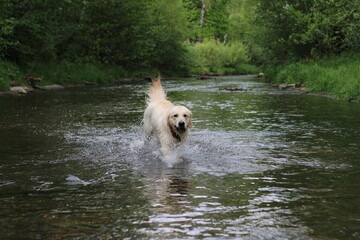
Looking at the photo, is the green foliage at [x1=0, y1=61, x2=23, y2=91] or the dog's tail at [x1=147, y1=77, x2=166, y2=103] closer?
the dog's tail at [x1=147, y1=77, x2=166, y2=103]

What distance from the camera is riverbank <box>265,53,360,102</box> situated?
58.6ft

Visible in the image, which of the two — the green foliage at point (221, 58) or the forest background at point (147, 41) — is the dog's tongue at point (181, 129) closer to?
the forest background at point (147, 41)

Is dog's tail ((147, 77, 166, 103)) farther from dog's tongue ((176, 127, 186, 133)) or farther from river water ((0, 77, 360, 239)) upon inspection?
dog's tongue ((176, 127, 186, 133))

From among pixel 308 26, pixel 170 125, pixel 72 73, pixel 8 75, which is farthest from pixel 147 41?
pixel 170 125

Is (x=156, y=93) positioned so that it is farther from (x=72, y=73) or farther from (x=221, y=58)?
(x=221, y=58)

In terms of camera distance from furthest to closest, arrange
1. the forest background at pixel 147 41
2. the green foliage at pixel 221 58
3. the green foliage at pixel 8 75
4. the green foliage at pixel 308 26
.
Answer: the green foliage at pixel 221 58
the green foliage at pixel 308 26
the forest background at pixel 147 41
the green foliage at pixel 8 75

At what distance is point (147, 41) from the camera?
40.8 meters

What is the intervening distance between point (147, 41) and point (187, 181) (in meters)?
35.6

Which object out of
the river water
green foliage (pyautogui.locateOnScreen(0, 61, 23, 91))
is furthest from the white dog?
green foliage (pyautogui.locateOnScreen(0, 61, 23, 91))

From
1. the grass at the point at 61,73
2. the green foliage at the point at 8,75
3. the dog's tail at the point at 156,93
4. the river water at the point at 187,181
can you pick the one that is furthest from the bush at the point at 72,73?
the dog's tail at the point at 156,93

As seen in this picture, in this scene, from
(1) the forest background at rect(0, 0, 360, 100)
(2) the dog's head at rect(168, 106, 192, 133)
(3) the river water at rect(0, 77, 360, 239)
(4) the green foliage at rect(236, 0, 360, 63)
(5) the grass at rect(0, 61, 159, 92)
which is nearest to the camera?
(3) the river water at rect(0, 77, 360, 239)

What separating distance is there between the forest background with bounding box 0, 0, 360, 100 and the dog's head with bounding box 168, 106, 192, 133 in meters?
10.8

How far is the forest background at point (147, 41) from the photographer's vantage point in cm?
2406

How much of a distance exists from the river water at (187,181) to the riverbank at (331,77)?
18.9 ft
